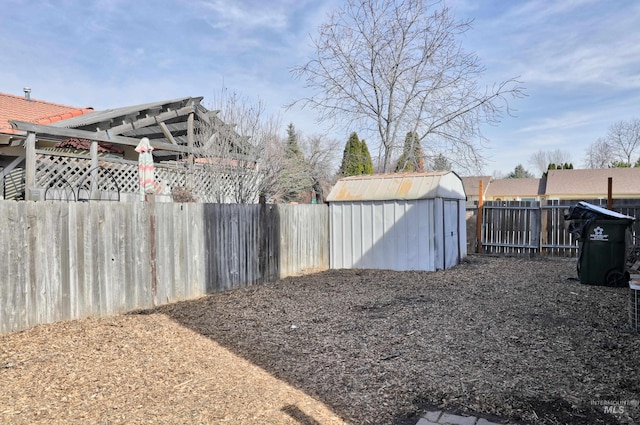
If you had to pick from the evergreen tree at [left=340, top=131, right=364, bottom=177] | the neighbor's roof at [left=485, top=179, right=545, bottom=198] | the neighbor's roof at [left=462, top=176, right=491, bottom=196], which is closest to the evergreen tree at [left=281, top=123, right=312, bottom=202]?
the evergreen tree at [left=340, top=131, right=364, bottom=177]

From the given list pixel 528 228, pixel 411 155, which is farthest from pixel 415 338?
pixel 411 155

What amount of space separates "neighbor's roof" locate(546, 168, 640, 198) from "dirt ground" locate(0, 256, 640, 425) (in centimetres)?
2634

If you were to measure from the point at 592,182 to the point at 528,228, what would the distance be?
71.8 feet

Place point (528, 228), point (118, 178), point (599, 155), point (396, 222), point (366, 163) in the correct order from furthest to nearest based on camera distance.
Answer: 1. point (599, 155)
2. point (366, 163)
3. point (528, 228)
4. point (118, 178)
5. point (396, 222)

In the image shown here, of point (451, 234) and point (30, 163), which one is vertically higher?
point (30, 163)

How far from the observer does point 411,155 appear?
13555 mm

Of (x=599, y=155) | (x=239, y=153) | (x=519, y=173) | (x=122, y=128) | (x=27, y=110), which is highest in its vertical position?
(x=599, y=155)

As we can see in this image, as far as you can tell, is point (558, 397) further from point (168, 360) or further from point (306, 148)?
point (306, 148)

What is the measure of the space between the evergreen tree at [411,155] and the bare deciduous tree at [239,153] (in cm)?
494

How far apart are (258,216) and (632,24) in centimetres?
904

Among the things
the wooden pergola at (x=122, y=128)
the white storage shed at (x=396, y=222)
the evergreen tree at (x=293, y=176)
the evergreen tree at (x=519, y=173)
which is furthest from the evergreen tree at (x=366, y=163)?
the evergreen tree at (x=519, y=173)

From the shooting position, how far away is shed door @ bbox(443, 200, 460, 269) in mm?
9266

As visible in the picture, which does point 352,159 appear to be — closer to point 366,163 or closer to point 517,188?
point 366,163

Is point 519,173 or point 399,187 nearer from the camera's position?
point 399,187
